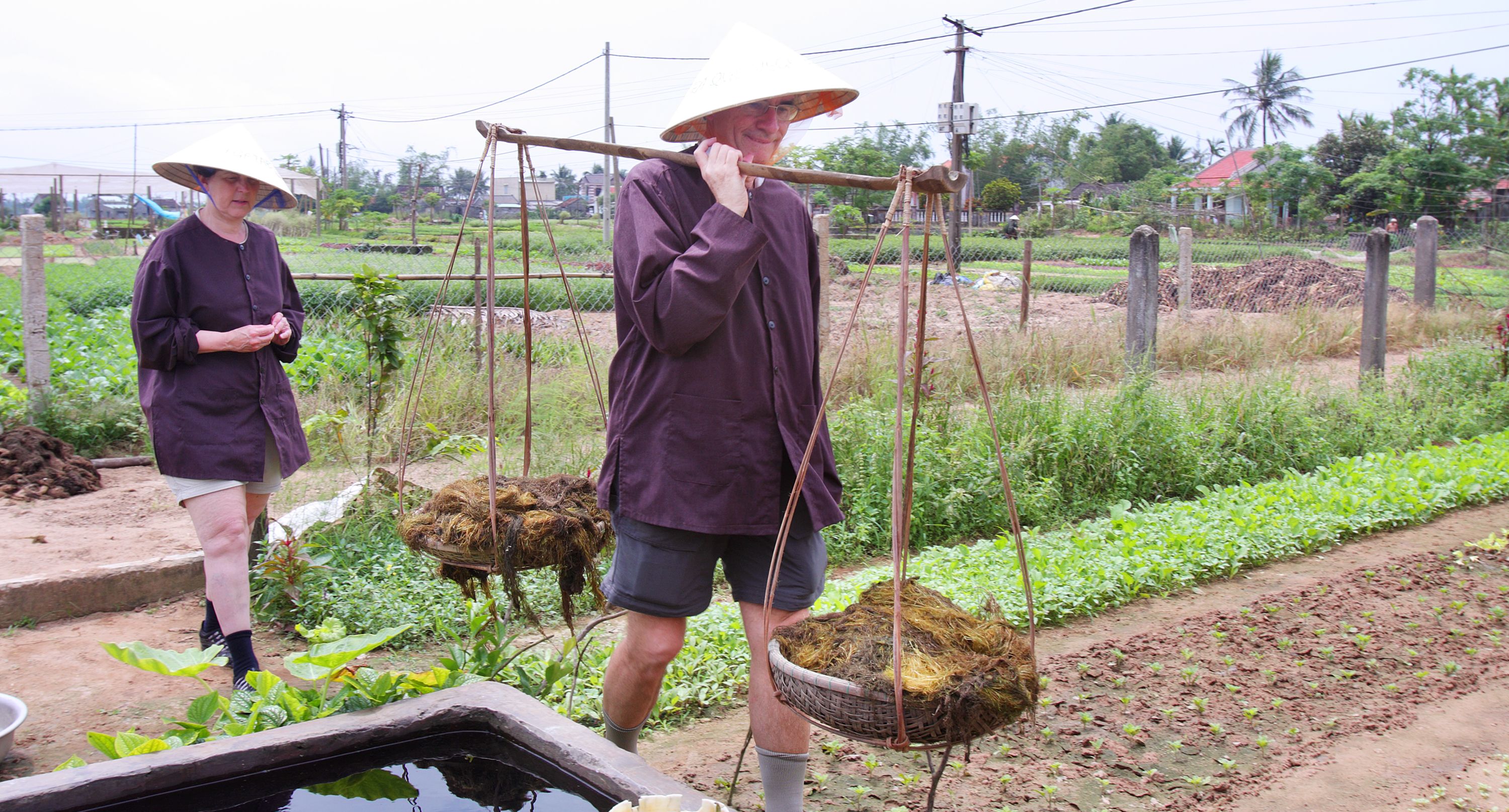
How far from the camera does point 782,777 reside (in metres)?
2.21

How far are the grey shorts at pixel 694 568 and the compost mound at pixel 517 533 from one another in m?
0.35

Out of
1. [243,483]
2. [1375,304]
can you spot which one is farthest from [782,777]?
[1375,304]

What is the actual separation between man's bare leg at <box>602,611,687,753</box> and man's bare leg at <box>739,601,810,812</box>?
0.18 meters

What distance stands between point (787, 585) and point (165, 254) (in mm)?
2117

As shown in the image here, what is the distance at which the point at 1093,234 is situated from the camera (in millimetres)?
37875

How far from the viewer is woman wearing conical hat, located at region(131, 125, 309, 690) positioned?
2.99 m

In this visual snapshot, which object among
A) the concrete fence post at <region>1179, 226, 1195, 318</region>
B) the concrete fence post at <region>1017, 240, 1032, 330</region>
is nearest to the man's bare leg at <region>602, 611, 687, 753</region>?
the concrete fence post at <region>1017, 240, 1032, 330</region>

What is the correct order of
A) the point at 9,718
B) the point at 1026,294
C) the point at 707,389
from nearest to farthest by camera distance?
the point at 707,389 < the point at 9,718 < the point at 1026,294

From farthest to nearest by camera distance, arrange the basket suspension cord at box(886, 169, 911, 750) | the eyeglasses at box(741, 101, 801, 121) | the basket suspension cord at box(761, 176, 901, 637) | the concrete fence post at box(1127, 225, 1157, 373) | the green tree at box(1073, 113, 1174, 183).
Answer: the green tree at box(1073, 113, 1174, 183), the concrete fence post at box(1127, 225, 1157, 373), the eyeglasses at box(741, 101, 801, 121), the basket suspension cord at box(761, 176, 901, 637), the basket suspension cord at box(886, 169, 911, 750)

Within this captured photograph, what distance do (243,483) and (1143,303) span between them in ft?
18.3

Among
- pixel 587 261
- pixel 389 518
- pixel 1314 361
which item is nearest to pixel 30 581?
pixel 389 518

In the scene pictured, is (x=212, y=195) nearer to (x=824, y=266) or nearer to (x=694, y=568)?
(x=694, y=568)

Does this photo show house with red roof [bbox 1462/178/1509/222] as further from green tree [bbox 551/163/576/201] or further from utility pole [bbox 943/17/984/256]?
green tree [bbox 551/163/576/201]

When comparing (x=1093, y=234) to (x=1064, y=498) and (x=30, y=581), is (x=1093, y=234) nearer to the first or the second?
(x=1064, y=498)
